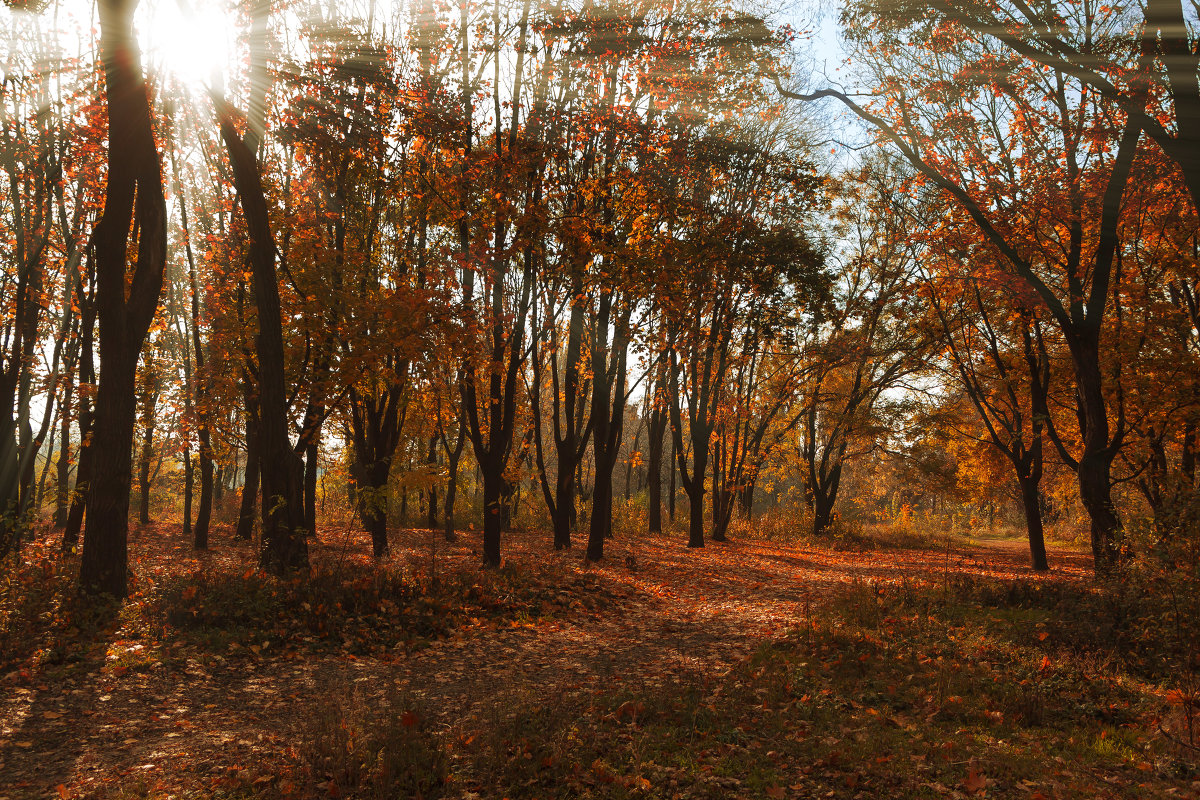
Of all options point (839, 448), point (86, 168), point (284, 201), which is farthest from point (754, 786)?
point (839, 448)

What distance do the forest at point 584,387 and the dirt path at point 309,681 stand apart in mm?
56

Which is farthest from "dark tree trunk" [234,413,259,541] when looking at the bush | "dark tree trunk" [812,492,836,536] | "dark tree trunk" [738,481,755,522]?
"dark tree trunk" [738,481,755,522]

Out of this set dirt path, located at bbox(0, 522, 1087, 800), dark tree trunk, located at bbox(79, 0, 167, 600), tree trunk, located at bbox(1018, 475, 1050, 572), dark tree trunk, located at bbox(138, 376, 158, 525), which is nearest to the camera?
dirt path, located at bbox(0, 522, 1087, 800)

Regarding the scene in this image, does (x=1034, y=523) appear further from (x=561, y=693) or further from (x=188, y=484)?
(x=188, y=484)

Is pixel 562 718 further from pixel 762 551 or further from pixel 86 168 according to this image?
pixel 762 551

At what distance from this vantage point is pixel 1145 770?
452 cm

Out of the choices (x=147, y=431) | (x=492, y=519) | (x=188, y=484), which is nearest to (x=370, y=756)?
(x=492, y=519)

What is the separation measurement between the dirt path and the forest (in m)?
0.06

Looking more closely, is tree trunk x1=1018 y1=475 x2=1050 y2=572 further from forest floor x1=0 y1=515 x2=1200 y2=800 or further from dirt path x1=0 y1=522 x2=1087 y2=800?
dirt path x1=0 y1=522 x2=1087 y2=800

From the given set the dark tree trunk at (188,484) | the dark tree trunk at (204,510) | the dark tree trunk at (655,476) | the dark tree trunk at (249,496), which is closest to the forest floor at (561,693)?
the dark tree trunk at (204,510)

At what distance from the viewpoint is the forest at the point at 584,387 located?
533cm

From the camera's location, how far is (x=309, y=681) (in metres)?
6.90

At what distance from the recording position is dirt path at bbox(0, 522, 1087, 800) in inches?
193

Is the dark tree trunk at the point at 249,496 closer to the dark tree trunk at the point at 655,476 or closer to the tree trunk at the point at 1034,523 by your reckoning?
the dark tree trunk at the point at 655,476
